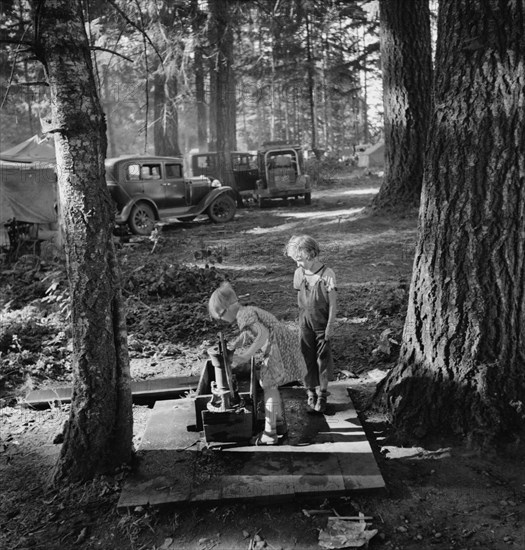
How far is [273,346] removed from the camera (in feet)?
12.4

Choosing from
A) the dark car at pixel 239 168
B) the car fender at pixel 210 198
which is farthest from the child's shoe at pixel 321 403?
the dark car at pixel 239 168

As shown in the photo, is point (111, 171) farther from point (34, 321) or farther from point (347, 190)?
point (347, 190)

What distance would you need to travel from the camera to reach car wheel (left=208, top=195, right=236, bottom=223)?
629 inches

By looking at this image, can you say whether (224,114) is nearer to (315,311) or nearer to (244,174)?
(244,174)

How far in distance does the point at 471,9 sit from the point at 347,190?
1853 cm

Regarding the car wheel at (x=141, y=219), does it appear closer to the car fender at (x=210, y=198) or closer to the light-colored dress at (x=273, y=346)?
the car fender at (x=210, y=198)

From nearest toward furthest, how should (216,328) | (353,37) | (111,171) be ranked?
(216,328)
(111,171)
(353,37)

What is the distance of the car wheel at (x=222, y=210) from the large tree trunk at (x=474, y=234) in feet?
40.8

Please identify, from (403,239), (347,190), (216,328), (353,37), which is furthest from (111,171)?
(353,37)

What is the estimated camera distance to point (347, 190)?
21844mm

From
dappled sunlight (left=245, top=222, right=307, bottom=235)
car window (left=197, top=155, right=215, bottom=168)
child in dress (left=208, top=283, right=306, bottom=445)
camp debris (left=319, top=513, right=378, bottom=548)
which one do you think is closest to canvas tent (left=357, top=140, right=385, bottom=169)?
car window (left=197, top=155, right=215, bottom=168)

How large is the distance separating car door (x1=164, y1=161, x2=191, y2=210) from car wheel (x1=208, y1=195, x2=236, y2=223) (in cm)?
79

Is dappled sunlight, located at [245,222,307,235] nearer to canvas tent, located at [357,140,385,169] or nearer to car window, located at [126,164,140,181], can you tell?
car window, located at [126,164,140,181]

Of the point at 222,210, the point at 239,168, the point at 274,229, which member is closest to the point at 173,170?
the point at 222,210
